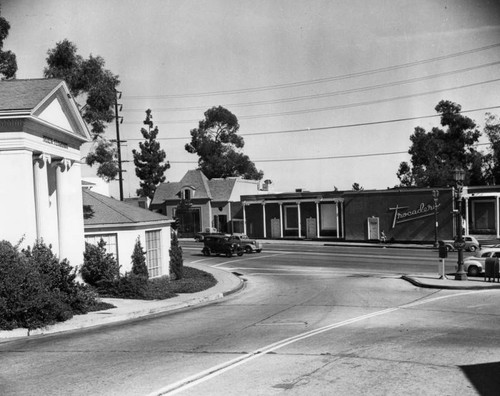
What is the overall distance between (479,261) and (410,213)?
27.7 meters

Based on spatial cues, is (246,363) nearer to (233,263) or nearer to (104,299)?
(104,299)

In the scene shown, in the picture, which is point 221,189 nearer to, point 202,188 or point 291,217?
point 202,188

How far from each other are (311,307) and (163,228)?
40.8 ft

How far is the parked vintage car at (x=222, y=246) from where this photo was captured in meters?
45.7

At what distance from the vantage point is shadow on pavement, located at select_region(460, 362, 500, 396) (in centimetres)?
842

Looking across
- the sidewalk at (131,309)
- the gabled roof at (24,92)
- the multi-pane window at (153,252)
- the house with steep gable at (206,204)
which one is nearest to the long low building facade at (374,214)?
the house with steep gable at (206,204)

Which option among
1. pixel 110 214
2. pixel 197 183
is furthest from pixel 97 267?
pixel 197 183

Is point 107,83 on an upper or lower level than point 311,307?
upper

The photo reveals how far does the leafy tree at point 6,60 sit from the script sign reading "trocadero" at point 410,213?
36.9 metres

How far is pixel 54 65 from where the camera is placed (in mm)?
27656

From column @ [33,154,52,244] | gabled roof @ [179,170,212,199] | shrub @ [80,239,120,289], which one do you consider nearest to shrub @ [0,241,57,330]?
column @ [33,154,52,244]

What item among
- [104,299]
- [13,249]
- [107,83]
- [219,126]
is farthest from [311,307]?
[219,126]

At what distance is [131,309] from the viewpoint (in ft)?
61.2

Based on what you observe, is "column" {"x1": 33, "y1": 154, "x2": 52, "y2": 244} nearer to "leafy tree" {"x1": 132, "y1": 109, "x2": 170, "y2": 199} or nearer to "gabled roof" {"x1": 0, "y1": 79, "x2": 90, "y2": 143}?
"gabled roof" {"x1": 0, "y1": 79, "x2": 90, "y2": 143}
